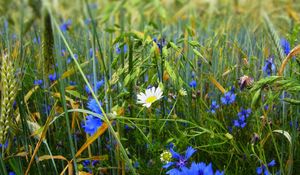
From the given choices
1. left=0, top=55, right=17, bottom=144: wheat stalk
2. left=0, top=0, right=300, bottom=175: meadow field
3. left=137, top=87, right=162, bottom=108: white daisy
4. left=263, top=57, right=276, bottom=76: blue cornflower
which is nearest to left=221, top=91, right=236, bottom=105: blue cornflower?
left=0, top=0, right=300, bottom=175: meadow field

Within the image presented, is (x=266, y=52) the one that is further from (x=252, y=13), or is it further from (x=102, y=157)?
(x=252, y=13)

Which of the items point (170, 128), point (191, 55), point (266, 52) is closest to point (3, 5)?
point (170, 128)

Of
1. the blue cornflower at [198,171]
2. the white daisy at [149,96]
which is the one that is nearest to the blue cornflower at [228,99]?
the white daisy at [149,96]

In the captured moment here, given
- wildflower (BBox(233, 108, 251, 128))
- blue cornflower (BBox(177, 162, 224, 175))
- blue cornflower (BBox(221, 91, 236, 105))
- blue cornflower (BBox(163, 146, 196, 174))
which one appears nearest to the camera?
blue cornflower (BBox(177, 162, 224, 175))

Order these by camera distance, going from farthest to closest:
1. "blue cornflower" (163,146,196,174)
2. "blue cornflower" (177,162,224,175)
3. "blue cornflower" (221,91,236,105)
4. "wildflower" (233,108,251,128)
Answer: "blue cornflower" (221,91,236,105)
"wildflower" (233,108,251,128)
"blue cornflower" (163,146,196,174)
"blue cornflower" (177,162,224,175)

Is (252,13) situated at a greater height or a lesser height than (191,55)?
greater

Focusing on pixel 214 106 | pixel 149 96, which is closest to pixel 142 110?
pixel 149 96

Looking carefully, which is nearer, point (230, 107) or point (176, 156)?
point (176, 156)

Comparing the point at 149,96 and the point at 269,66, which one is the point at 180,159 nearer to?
the point at 149,96

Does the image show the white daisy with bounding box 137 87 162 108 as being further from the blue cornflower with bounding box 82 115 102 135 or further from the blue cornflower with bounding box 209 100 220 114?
the blue cornflower with bounding box 209 100 220 114

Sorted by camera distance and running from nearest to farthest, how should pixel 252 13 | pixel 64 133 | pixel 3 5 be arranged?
1. pixel 3 5
2. pixel 64 133
3. pixel 252 13

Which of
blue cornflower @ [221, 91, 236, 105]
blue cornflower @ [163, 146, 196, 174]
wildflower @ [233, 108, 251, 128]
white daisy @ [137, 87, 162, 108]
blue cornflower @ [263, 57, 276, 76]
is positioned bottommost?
blue cornflower @ [163, 146, 196, 174]
